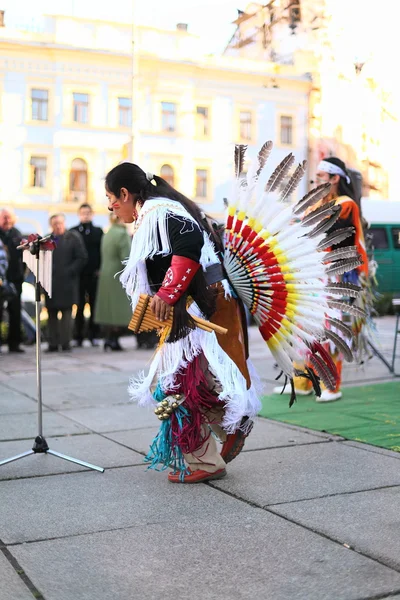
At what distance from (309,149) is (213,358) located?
1436 inches

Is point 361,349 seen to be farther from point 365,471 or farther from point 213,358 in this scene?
point 213,358

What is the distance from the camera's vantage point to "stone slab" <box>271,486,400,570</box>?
3.19m

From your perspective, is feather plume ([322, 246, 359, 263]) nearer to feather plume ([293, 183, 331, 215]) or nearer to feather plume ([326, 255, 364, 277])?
feather plume ([326, 255, 364, 277])

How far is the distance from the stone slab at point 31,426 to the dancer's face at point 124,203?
196cm

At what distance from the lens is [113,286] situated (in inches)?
422

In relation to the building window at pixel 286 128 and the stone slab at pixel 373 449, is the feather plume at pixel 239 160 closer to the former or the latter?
the stone slab at pixel 373 449

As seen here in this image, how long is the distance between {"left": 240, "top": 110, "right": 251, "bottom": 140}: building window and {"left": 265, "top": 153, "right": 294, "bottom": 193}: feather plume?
3550 centimetres

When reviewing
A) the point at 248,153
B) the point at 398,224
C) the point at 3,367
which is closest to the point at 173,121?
the point at 398,224

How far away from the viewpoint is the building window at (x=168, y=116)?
3734cm

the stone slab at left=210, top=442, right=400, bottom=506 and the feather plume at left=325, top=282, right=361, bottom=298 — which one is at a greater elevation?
the feather plume at left=325, top=282, right=361, bottom=298

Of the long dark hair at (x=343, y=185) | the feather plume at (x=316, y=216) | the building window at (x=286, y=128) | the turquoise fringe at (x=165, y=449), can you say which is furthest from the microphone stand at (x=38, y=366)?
the building window at (x=286, y=128)

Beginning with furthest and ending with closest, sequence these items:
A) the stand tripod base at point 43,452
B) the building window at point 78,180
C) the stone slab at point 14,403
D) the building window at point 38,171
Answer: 1. the building window at point 78,180
2. the building window at point 38,171
3. the stone slab at point 14,403
4. the stand tripod base at point 43,452

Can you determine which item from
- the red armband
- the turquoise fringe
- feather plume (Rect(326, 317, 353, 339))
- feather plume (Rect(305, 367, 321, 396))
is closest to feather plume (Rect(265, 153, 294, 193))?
the red armband

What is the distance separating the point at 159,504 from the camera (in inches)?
151
